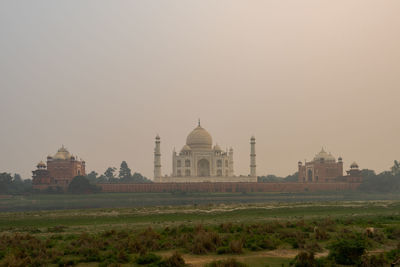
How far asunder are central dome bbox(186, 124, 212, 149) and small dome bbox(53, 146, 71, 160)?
21.5m

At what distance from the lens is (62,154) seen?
242 ft

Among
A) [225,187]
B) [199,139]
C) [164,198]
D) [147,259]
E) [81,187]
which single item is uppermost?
[199,139]

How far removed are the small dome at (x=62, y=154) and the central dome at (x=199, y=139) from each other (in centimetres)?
2152

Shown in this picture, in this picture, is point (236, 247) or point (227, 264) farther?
point (236, 247)

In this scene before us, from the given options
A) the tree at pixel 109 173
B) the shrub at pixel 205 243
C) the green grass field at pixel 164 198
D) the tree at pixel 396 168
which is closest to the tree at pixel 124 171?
the tree at pixel 109 173

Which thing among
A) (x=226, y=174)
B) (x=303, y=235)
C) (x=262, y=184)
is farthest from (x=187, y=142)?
(x=303, y=235)

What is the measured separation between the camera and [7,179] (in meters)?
68.6

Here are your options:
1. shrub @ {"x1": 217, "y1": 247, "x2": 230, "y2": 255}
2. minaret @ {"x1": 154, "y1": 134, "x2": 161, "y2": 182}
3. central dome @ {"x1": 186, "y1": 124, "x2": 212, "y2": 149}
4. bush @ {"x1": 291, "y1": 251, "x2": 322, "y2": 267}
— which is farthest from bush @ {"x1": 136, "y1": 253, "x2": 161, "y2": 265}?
central dome @ {"x1": 186, "y1": 124, "x2": 212, "y2": 149}

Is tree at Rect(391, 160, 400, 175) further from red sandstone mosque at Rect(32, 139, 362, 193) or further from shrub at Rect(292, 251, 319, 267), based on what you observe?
shrub at Rect(292, 251, 319, 267)

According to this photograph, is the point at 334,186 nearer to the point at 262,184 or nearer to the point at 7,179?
the point at 262,184

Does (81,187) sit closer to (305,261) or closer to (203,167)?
(203,167)

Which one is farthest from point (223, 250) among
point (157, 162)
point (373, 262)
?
point (157, 162)

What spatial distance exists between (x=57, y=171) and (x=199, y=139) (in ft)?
82.7

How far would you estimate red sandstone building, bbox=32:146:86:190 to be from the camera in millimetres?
67875
